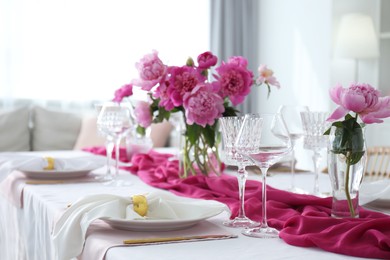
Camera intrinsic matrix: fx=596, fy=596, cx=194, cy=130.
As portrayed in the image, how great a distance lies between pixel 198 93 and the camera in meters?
1.69

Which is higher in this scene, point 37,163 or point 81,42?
point 81,42

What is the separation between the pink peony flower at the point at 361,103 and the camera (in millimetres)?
1141

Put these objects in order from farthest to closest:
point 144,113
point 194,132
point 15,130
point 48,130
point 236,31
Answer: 1. point 236,31
2. point 48,130
3. point 15,130
4. point 144,113
5. point 194,132

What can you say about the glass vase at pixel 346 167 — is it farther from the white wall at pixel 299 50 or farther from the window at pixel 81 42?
the window at pixel 81 42

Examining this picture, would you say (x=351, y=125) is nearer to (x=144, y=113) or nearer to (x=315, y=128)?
(x=315, y=128)

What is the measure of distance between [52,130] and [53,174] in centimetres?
294

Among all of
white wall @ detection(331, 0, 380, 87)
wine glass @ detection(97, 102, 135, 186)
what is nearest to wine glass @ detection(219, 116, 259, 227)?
wine glass @ detection(97, 102, 135, 186)

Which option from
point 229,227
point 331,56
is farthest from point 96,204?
point 331,56

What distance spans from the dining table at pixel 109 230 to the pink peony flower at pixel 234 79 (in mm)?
319

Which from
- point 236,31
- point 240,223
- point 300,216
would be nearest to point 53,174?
point 240,223

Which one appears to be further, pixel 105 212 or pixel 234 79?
pixel 234 79

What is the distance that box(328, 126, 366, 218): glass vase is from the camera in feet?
3.94

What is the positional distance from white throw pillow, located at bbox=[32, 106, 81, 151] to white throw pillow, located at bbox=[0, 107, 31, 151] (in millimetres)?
73

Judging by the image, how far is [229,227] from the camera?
1205mm
